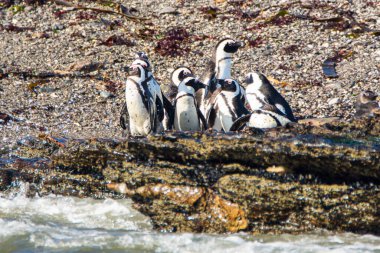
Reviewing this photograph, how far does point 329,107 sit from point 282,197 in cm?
395

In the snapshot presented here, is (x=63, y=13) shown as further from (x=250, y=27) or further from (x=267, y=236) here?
(x=267, y=236)

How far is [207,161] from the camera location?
6.25 meters

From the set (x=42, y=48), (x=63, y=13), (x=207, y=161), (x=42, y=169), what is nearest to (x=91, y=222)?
(x=42, y=169)

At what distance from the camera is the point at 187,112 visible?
899 cm

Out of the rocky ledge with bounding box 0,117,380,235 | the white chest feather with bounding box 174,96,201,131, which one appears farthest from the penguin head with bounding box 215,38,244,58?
the rocky ledge with bounding box 0,117,380,235

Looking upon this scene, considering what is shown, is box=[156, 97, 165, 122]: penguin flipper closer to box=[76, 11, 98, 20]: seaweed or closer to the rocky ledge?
the rocky ledge

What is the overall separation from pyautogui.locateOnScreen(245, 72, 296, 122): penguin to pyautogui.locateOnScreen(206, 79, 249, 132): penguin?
15 cm

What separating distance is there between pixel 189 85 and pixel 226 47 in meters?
1.70

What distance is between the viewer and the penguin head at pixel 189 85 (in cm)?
→ 910

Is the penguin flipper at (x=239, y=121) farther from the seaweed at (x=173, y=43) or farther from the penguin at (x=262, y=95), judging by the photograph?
the seaweed at (x=173, y=43)

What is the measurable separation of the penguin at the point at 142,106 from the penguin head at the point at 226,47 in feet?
6.21

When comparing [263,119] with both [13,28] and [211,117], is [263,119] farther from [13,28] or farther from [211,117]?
[13,28]

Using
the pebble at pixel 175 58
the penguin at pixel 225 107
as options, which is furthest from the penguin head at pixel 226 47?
the penguin at pixel 225 107

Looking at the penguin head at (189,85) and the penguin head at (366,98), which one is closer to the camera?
the penguin head at (366,98)
